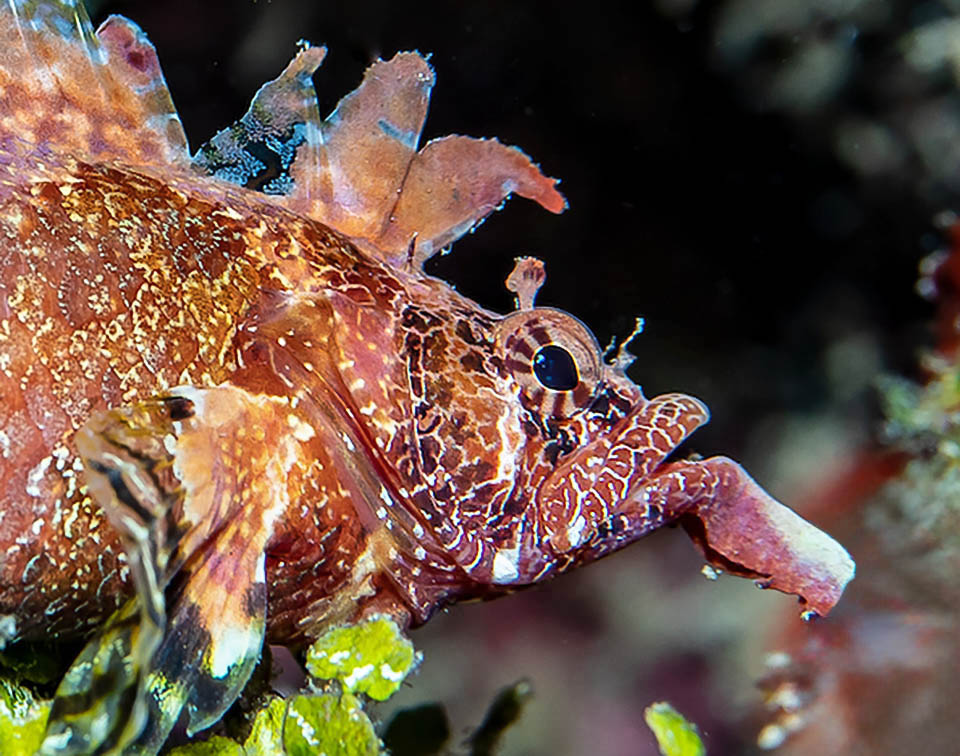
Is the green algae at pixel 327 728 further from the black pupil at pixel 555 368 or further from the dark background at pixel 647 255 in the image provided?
the dark background at pixel 647 255

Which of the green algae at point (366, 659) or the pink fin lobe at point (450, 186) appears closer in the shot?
the green algae at point (366, 659)

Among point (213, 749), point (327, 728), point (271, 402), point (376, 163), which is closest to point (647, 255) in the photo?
point (376, 163)

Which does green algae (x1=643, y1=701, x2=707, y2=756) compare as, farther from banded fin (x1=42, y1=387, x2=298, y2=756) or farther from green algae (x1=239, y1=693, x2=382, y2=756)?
banded fin (x1=42, y1=387, x2=298, y2=756)

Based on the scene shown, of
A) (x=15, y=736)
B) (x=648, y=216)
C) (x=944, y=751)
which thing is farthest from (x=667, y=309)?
(x=15, y=736)

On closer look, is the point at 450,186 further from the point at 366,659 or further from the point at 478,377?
the point at 366,659

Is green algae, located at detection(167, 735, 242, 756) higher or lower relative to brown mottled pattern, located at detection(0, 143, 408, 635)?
lower

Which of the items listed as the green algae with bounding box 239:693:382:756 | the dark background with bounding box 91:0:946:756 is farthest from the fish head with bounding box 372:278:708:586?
the dark background with bounding box 91:0:946:756

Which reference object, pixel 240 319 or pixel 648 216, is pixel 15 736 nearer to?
pixel 240 319

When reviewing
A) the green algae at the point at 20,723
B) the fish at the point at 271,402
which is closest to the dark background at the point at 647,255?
the fish at the point at 271,402
